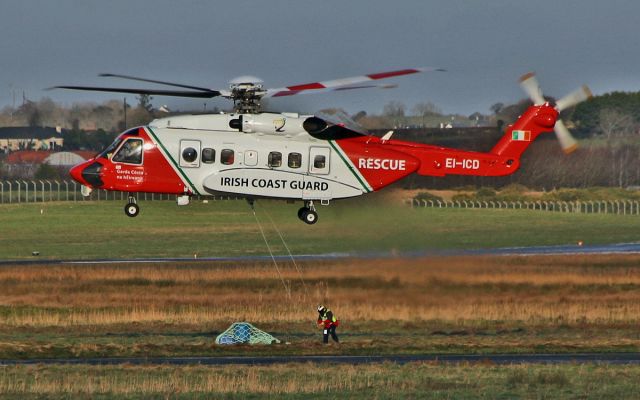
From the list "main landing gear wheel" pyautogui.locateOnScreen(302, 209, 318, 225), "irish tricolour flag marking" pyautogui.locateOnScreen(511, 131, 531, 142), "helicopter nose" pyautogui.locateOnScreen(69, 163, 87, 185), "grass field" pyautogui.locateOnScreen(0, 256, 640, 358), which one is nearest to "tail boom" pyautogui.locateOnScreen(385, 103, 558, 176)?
"irish tricolour flag marking" pyautogui.locateOnScreen(511, 131, 531, 142)

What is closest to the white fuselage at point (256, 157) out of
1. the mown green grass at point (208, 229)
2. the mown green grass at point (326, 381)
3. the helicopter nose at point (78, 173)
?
the helicopter nose at point (78, 173)

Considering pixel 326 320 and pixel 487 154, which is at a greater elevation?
pixel 487 154

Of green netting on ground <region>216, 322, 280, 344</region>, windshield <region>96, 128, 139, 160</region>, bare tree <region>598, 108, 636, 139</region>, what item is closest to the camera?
windshield <region>96, 128, 139, 160</region>

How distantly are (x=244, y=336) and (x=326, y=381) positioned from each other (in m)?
13.5

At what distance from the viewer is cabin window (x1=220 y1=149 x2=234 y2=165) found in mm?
47281

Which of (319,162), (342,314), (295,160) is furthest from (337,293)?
(295,160)

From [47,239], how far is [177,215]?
1204cm

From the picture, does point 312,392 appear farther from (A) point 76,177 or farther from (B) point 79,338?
(B) point 79,338

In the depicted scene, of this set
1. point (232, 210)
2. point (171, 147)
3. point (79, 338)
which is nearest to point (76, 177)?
point (171, 147)

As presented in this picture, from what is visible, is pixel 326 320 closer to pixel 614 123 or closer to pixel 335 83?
pixel 335 83

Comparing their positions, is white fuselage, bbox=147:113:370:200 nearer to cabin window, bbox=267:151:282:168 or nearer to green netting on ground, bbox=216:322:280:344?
cabin window, bbox=267:151:282:168

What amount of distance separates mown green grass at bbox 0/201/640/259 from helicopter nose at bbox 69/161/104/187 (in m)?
31.5

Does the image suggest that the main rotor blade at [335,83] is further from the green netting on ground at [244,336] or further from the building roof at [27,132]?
the building roof at [27,132]

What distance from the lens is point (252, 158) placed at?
4725 centimetres
